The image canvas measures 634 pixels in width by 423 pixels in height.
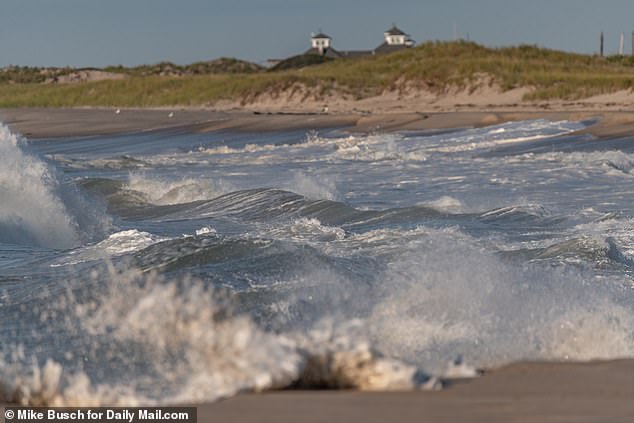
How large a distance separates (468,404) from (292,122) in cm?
2743

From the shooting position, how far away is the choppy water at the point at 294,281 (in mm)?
3824

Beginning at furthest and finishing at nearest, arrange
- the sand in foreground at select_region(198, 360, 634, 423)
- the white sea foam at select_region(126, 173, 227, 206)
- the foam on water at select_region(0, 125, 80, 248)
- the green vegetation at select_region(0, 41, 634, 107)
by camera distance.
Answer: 1. the green vegetation at select_region(0, 41, 634, 107)
2. the white sea foam at select_region(126, 173, 227, 206)
3. the foam on water at select_region(0, 125, 80, 248)
4. the sand in foreground at select_region(198, 360, 634, 423)

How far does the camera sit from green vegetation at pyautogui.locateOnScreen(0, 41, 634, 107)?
117ft

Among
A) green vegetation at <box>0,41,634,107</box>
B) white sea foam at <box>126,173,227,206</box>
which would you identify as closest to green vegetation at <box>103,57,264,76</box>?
green vegetation at <box>0,41,634,107</box>

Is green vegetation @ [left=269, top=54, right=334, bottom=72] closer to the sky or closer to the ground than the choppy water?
closer to the sky

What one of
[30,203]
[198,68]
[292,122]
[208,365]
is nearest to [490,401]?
[208,365]

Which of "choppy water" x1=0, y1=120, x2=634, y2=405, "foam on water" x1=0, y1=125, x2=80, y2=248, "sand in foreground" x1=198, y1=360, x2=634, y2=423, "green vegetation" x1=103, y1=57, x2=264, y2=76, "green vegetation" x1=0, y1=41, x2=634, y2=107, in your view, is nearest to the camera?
"sand in foreground" x1=198, y1=360, x2=634, y2=423

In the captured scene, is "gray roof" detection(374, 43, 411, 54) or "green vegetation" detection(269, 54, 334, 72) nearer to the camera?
"green vegetation" detection(269, 54, 334, 72)

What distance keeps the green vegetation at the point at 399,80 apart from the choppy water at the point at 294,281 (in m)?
21.9

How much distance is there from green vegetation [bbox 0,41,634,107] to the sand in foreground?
29.3 meters

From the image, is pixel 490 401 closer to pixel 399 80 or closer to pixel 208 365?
pixel 208 365

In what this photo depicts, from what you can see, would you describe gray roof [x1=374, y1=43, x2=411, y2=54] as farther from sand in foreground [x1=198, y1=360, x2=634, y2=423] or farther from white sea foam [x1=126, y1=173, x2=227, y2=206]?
sand in foreground [x1=198, y1=360, x2=634, y2=423]

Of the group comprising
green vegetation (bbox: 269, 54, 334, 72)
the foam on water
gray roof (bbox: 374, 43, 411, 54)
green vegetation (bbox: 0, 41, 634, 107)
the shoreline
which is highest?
gray roof (bbox: 374, 43, 411, 54)

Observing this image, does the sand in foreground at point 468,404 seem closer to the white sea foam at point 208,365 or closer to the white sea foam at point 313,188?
the white sea foam at point 208,365
